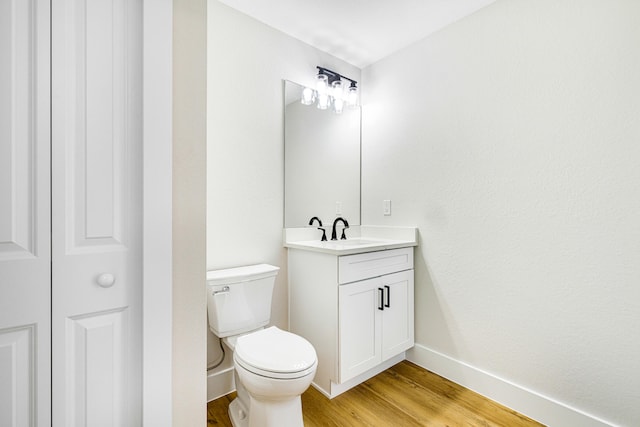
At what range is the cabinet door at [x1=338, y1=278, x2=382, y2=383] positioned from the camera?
69.3 inches

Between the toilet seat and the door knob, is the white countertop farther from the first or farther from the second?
the door knob

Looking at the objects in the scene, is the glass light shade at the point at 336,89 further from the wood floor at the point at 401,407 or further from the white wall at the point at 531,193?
the wood floor at the point at 401,407

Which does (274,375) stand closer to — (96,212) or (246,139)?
(96,212)

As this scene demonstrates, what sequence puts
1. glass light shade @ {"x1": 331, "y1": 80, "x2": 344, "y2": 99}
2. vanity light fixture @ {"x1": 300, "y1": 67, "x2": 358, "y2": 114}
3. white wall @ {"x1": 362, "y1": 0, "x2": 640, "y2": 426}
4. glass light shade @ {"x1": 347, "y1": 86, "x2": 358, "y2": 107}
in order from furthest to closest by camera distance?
glass light shade @ {"x1": 347, "y1": 86, "x2": 358, "y2": 107}, glass light shade @ {"x1": 331, "y1": 80, "x2": 344, "y2": 99}, vanity light fixture @ {"x1": 300, "y1": 67, "x2": 358, "y2": 114}, white wall @ {"x1": 362, "y1": 0, "x2": 640, "y2": 426}

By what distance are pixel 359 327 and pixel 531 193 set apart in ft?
4.06

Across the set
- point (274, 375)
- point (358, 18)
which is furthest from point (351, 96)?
point (274, 375)

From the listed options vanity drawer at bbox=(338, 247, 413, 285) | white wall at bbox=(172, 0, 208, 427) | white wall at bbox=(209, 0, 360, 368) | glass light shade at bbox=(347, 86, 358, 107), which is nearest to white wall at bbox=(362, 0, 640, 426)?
vanity drawer at bbox=(338, 247, 413, 285)

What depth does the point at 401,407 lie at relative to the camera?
67.4 inches

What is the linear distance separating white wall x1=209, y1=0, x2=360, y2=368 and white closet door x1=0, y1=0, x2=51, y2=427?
105cm

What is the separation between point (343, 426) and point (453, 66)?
2.26 m

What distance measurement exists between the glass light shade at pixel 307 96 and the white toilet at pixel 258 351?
1240 mm

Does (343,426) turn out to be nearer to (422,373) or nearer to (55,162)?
(422,373)

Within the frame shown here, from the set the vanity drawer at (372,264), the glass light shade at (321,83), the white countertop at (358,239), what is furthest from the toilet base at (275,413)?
the glass light shade at (321,83)

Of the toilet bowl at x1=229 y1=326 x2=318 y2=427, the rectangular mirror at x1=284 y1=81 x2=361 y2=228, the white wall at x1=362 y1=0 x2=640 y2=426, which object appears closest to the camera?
the toilet bowl at x1=229 y1=326 x2=318 y2=427
